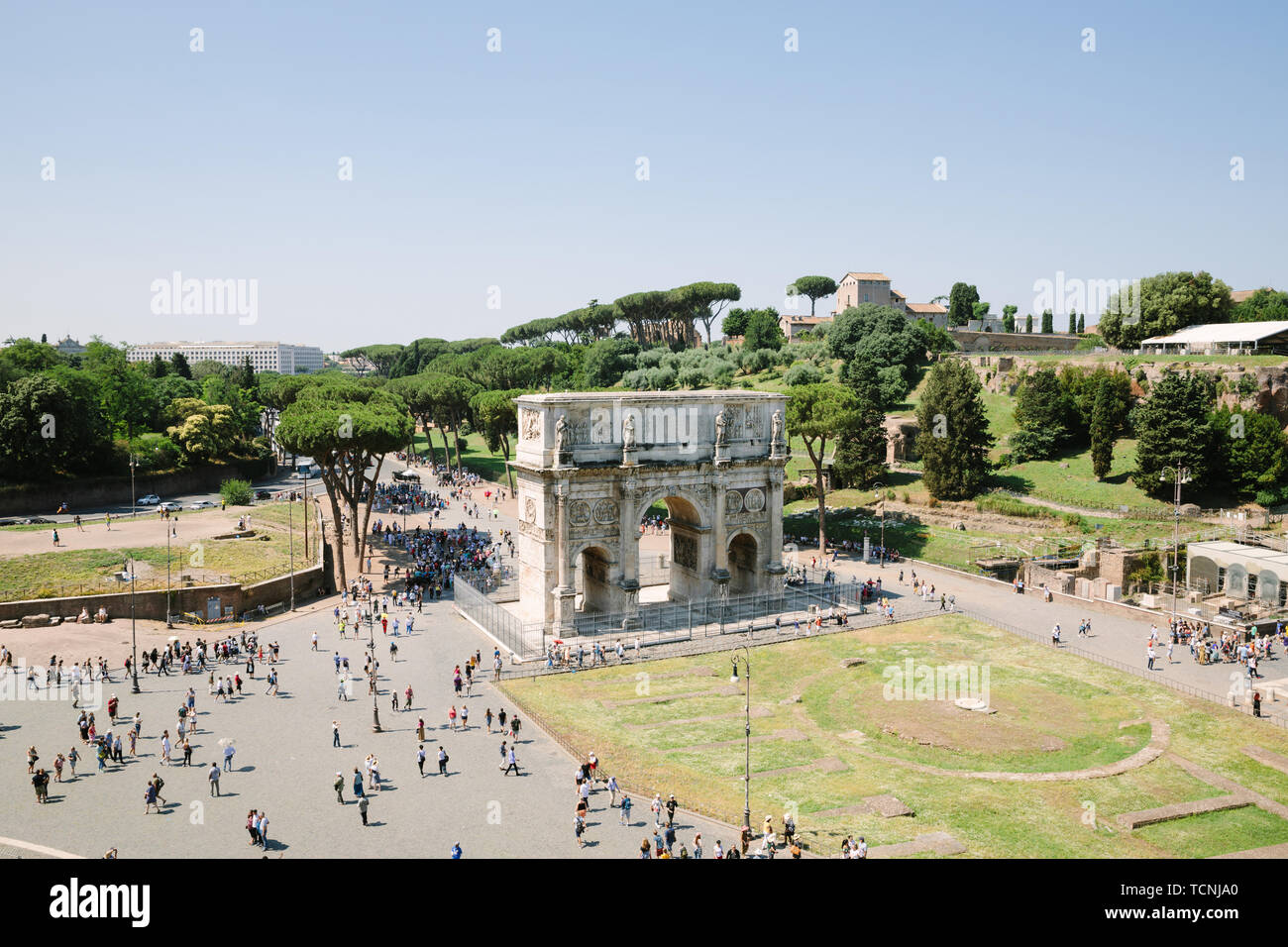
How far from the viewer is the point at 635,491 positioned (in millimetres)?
46156

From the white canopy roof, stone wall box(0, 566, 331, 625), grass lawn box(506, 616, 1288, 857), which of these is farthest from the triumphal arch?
the white canopy roof

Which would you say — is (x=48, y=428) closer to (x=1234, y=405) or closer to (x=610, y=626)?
(x=610, y=626)

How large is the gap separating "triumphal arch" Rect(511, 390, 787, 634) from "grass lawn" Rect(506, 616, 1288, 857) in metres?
6.20

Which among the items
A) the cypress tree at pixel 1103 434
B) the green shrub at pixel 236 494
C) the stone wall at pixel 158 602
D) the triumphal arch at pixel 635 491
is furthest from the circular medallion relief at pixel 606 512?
the green shrub at pixel 236 494

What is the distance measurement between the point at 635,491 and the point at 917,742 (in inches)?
760

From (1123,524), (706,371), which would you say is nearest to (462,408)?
(706,371)

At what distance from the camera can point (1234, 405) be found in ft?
229

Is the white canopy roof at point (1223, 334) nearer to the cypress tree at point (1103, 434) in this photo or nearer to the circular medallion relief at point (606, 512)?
the cypress tree at point (1103, 434)

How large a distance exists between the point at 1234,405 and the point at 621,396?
176 ft

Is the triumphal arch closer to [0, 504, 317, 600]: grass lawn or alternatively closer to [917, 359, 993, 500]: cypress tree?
[0, 504, 317, 600]: grass lawn

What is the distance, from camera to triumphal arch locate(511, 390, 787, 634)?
4481 cm

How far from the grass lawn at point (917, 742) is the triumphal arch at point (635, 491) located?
620 centimetres

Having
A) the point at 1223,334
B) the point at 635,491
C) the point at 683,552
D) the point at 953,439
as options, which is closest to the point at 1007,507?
the point at 953,439
